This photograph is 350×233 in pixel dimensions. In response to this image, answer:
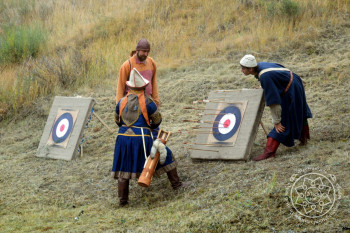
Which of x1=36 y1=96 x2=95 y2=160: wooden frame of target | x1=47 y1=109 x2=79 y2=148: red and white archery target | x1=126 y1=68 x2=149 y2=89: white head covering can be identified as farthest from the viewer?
x1=47 y1=109 x2=79 y2=148: red and white archery target

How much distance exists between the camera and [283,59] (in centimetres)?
1002

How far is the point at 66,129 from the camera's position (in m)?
8.09

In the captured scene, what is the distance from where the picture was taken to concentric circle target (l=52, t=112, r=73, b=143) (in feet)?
26.4

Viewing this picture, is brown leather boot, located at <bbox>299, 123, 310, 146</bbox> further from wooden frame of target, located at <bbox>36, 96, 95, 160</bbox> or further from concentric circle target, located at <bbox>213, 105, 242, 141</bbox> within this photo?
wooden frame of target, located at <bbox>36, 96, 95, 160</bbox>

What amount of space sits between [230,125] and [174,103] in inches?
123

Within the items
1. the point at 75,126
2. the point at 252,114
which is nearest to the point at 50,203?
the point at 75,126

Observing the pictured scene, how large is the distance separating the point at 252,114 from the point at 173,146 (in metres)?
1.60

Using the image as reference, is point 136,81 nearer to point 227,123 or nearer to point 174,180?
point 174,180

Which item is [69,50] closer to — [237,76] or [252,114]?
[237,76]

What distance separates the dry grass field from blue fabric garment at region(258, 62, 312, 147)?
0.26 m

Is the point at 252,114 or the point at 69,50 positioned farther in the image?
the point at 69,50
